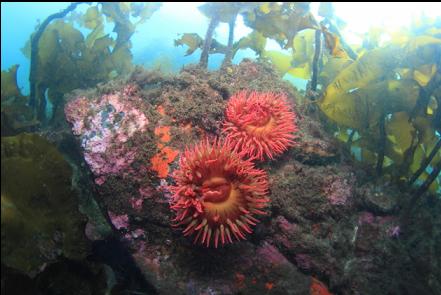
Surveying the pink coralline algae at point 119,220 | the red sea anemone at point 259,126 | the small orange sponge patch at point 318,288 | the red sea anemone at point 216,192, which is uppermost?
the red sea anemone at point 259,126

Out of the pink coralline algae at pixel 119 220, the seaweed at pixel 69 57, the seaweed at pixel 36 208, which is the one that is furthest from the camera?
the seaweed at pixel 69 57

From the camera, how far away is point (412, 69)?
4.25 m

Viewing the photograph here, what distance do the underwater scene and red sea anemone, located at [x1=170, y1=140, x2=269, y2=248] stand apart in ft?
0.04

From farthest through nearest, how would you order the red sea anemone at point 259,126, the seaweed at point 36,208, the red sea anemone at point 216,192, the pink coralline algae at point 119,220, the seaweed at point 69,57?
the seaweed at point 69,57 → the red sea anemone at point 259,126 → the pink coralline algae at point 119,220 → the red sea anemone at point 216,192 → the seaweed at point 36,208

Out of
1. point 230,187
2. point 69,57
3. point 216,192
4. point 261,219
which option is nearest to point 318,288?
point 261,219

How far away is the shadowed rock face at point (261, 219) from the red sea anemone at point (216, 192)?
37 centimetres

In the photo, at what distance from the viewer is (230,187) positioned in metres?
3.08

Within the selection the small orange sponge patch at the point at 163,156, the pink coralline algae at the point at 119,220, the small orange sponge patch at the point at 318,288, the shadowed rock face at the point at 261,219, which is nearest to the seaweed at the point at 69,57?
the shadowed rock face at the point at 261,219

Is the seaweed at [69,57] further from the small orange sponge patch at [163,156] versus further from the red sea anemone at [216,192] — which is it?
the red sea anemone at [216,192]

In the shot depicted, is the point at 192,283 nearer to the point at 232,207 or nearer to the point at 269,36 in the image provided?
the point at 232,207

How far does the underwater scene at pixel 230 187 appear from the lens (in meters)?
2.95

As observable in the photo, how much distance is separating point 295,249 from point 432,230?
173 cm

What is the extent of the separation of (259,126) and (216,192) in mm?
952

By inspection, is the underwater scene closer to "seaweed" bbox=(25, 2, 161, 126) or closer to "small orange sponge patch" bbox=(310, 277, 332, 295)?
"small orange sponge patch" bbox=(310, 277, 332, 295)
